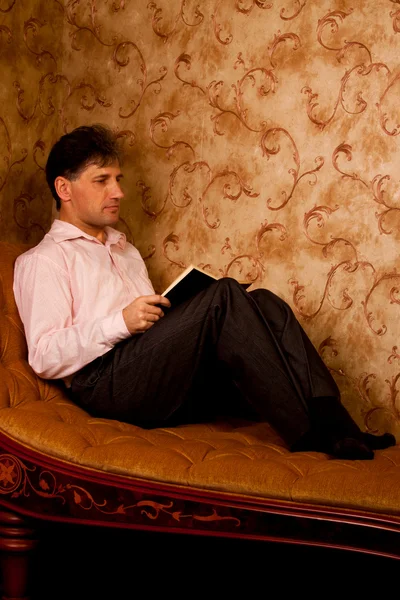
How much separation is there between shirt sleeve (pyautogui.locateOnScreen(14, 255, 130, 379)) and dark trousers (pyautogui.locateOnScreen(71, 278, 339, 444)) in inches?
1.7

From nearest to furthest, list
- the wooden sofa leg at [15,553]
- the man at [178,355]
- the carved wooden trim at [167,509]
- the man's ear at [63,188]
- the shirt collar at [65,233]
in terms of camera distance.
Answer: the carved wooden trim at [167,509] → the wooden sofa leg at [15,553] → the man at [178,355] → the shirt collar at [65,233] → the man's ear at [63,188]

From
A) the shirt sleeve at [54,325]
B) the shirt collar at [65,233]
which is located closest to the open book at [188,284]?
the shirt sleeve at [54,325]

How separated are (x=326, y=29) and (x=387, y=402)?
1.16m

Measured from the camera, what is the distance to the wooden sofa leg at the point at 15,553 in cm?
156

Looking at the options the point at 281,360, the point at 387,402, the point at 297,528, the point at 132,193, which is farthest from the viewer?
the point at 132,193

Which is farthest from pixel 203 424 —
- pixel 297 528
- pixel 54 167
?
pixel 54 167

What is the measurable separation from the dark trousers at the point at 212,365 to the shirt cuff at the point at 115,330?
0.02 m

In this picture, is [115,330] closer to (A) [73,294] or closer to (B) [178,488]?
(A) [73,294]

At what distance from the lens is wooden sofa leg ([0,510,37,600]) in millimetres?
1559

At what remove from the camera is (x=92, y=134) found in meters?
2.32

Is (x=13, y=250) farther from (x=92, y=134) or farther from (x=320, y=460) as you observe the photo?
(x=320, y=460)

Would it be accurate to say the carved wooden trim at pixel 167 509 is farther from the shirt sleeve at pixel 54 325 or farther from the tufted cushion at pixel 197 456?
the shirt sleeve at pixel 54 325

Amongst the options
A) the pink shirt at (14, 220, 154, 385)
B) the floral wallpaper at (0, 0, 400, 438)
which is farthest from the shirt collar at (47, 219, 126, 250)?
the floral wallpaper at (0, 0, 400, 438)

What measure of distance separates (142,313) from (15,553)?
1.99 feet
